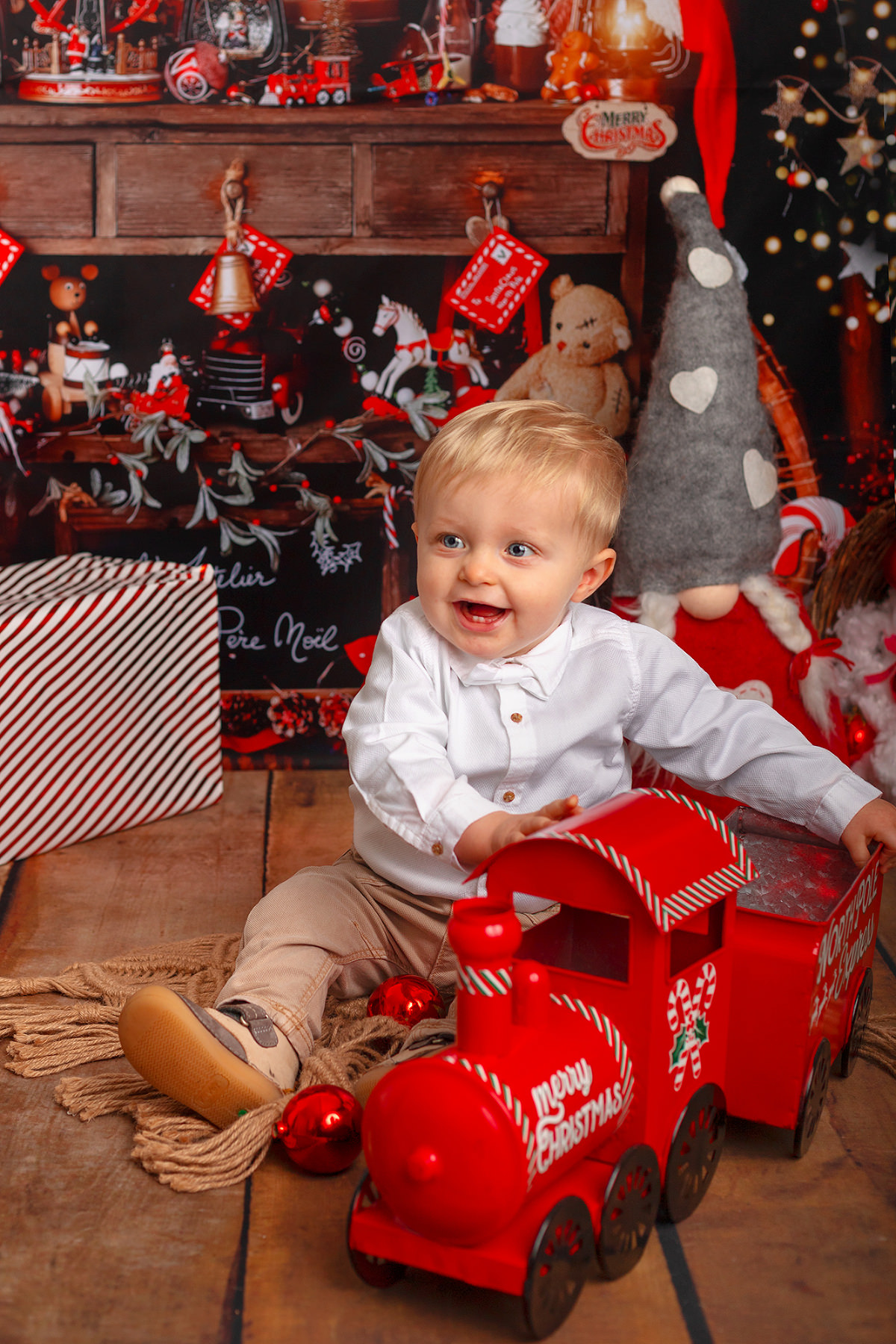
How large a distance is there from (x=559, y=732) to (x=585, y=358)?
2.69ft

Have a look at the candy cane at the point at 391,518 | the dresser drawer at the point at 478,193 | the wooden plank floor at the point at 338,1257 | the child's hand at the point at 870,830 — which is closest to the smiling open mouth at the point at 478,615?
the child's hand at the point at 870,830

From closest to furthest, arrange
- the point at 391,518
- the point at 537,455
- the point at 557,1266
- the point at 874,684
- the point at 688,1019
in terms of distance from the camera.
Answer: the point at 557,1266, the point at 688,1019, the point at 537,455, the point at 874,684, the point at 391,518

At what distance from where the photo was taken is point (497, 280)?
1.78 meters

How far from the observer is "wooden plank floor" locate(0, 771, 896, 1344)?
777 millimetres

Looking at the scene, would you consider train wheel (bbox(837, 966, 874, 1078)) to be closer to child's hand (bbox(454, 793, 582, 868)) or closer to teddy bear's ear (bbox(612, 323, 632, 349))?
child's hand (bbox(454, 793, 582, 868))

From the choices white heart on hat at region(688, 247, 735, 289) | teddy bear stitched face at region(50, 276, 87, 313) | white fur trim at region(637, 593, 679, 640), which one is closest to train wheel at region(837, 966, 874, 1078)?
white fur trim at region(637, 593, 679, 640)

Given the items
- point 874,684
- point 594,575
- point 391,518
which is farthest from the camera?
point 391,518

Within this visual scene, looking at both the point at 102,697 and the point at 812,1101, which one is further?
the point at 102,697

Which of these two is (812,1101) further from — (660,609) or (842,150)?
(842,150)

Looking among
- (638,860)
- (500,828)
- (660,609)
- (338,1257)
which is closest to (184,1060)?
(338,1257)

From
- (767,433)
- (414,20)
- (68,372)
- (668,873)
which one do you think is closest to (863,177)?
(767,433)

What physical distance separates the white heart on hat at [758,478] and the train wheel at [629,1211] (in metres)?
1.00

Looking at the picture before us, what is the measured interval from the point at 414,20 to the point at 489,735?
1.09 metres

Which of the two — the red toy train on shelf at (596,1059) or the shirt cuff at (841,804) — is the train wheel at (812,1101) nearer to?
the red toy train on shelf at (596,1059)
